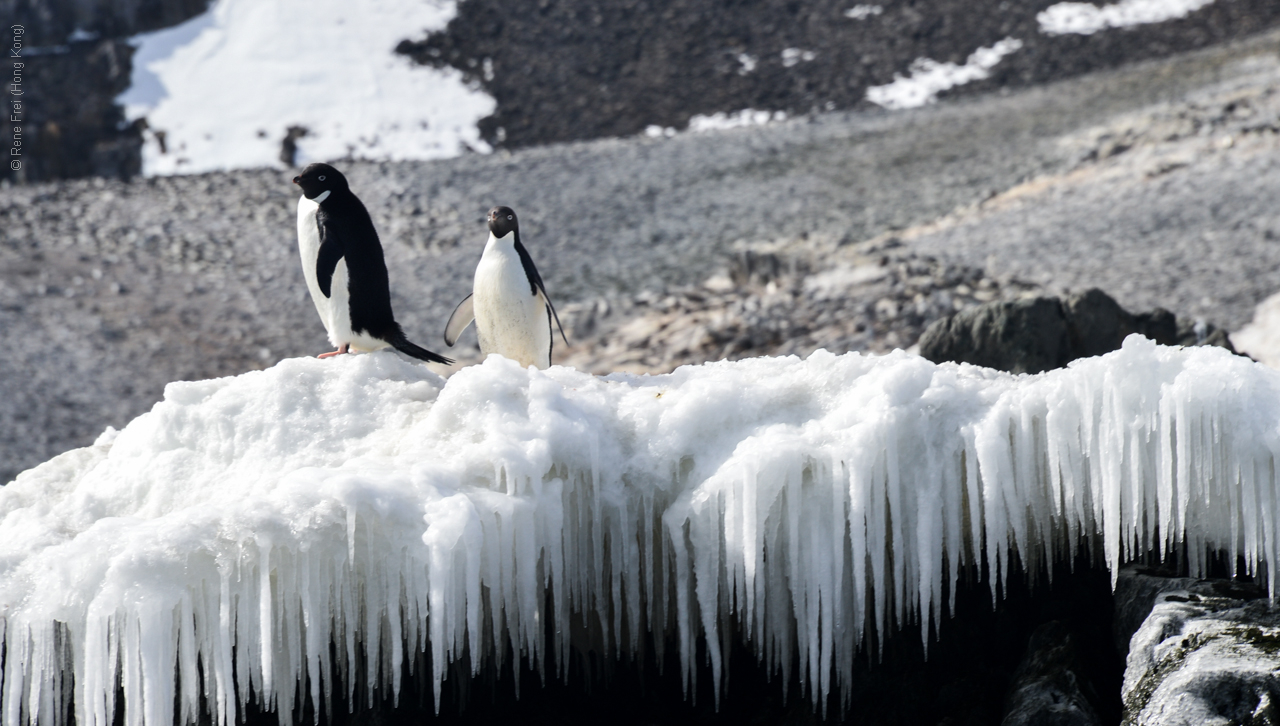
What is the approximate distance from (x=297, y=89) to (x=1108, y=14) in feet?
75.0

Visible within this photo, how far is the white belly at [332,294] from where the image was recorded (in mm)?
6230

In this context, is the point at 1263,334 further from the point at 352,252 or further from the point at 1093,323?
the point at 352,252

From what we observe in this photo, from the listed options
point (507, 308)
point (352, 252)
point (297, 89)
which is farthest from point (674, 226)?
point (352, 252)

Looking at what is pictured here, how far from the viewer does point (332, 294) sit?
246 inches

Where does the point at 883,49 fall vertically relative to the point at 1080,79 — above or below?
above

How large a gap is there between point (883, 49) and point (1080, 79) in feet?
20.0

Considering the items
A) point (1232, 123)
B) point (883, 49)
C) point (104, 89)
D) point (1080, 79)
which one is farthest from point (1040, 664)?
point (104, 89)

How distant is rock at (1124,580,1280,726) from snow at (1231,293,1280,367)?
8.26 m

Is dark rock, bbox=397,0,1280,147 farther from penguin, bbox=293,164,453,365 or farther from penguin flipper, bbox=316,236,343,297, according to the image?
penguin flipper, bbox=316,236,343,297

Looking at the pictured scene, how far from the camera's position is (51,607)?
4805 millimetres

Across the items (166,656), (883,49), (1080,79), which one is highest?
(883,49)

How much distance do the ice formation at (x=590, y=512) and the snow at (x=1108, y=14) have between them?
29.4m

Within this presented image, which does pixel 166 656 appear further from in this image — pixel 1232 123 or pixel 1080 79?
pixel 1080 79

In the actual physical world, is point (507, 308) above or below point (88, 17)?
below
